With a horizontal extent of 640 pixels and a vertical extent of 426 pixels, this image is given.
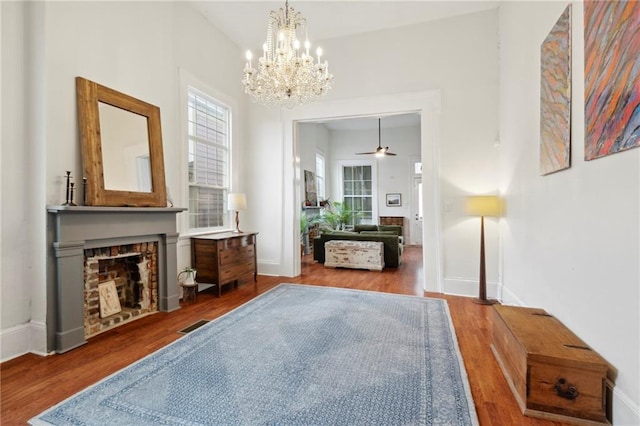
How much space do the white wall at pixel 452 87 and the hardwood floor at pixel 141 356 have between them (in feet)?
2.58

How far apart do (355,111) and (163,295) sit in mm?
3603

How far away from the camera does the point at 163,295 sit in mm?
3396

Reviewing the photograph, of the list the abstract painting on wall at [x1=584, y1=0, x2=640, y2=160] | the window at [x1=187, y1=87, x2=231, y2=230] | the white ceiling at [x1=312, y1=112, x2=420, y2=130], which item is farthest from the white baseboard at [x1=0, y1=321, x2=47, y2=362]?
the white ceiling at [x1=312, y1=112, x2=420, y2=130]

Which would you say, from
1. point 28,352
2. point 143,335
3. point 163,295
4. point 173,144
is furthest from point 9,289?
point 173,144

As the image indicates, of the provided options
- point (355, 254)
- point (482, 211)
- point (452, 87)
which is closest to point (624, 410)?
point (482, 211)

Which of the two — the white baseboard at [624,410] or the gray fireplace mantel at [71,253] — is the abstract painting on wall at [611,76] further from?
the gray fireplace mantel at [71,253]

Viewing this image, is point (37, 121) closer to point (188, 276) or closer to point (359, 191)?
point (188, 276)

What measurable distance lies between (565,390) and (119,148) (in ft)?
12.9

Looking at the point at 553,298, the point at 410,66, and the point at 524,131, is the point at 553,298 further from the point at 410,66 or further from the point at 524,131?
the point at 410,66

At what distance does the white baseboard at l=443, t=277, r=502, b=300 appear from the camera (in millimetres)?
3902

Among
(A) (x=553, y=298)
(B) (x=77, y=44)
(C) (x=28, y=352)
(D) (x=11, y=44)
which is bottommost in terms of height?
(C) (x=28, y=352)

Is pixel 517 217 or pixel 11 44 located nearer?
pixel 11 44

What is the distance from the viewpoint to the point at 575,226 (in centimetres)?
194

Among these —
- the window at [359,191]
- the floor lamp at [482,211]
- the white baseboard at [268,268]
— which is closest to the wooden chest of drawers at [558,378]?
the floor lamp at [482,211]
